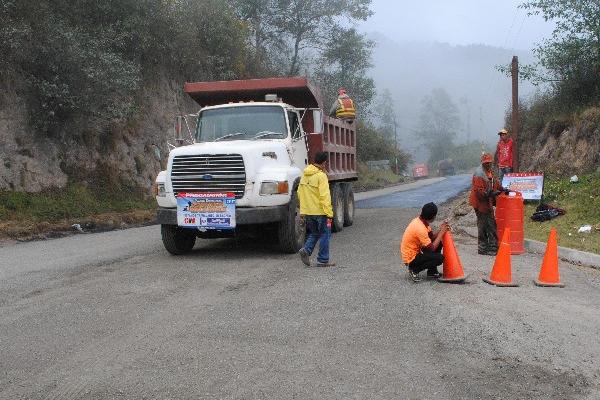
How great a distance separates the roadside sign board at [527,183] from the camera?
47.1 ft

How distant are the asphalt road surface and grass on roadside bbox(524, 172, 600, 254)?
201cm

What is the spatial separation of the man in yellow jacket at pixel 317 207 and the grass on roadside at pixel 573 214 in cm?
448

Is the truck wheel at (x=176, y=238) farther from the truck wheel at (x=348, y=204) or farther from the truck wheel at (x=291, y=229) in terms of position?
the truck wheel at (x=348, y=204)

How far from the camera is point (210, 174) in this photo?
891 centimetres

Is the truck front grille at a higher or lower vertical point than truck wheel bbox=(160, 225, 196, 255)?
higher

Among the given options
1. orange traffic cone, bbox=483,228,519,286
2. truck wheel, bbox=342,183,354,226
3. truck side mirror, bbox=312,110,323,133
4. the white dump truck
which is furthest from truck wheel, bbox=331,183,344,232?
orange traffic cone, bbox=483,228,519,286

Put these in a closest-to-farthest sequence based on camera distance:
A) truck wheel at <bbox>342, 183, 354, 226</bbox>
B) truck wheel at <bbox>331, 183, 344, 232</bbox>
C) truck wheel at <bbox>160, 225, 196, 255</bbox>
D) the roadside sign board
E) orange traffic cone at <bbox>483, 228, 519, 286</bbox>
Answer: orange traffic cone at <bbox>483, 228, 519, 286</bbox> → truck wheel at <bbox>160, 225, 196, 255</bbox> → truck wheel at <bbox>331, 183, 344, 232</bbox> → truck wheel at <bbox>342, 183, 354, 226</bbox> → the roadside sign board

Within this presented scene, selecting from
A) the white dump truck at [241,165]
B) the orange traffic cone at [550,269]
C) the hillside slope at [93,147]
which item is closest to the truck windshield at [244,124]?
the white dump truck at [241,165]

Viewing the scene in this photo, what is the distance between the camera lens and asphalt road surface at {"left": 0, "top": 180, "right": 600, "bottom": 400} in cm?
404

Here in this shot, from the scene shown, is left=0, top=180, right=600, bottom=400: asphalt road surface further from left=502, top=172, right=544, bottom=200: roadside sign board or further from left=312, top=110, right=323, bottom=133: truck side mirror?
left=502, top=172, right=544, bottom=200: roadside sign board

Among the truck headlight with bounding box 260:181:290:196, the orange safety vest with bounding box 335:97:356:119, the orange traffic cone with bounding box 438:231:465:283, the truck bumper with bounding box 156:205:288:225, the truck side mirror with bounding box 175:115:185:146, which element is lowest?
the orange traffic cone with bounding box 438:231:465:283

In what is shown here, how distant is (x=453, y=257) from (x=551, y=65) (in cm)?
1688

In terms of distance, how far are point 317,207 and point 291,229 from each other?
971 millimetres

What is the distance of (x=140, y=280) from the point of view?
756 centimetres
